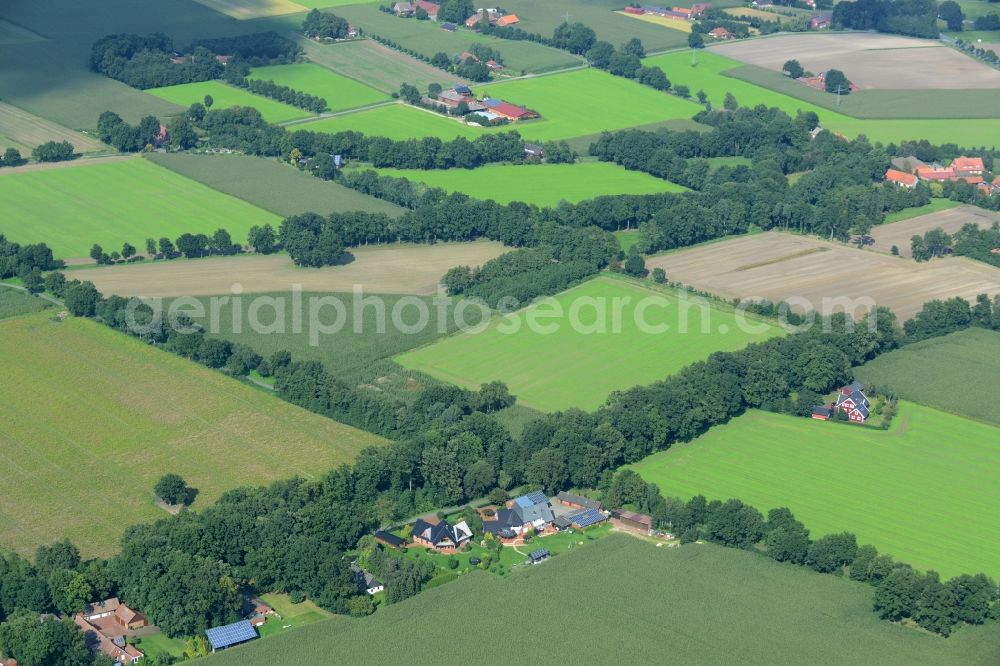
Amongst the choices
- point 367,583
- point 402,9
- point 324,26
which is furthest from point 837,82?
point 367,583

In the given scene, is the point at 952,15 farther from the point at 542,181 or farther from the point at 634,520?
the point at 634,520

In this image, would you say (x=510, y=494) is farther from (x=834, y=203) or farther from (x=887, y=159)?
(x=887, y=159)

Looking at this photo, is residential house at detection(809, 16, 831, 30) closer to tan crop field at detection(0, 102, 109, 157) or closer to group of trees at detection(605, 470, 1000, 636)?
tan crop field at detection(0, 102, 109, 157)

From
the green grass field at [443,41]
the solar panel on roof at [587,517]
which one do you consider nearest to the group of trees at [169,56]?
the green grass field at [443,41]

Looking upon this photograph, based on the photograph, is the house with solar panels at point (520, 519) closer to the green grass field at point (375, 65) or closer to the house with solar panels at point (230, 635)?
the house with solar panels at point (230, 635)

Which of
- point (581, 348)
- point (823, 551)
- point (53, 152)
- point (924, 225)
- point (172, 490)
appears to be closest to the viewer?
point (823, 551)

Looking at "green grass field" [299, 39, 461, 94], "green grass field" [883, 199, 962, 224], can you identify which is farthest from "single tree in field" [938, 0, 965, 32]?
"green grass field" [883, 199, 962, 224]
